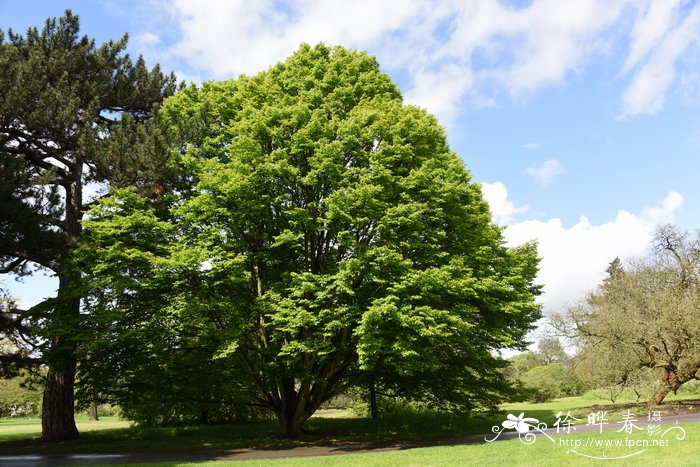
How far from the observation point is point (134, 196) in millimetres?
19562

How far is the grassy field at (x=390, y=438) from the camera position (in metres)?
12.8

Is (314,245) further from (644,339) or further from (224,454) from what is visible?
(644,339)

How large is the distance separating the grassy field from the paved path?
1.30m

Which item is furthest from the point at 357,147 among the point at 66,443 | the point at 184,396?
the point at 66,443

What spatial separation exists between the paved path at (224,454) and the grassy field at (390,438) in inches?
51.4

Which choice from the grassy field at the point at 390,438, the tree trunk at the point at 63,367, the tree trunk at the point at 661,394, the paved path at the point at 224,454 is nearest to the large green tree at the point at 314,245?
the tree trunk at the point at 63,367

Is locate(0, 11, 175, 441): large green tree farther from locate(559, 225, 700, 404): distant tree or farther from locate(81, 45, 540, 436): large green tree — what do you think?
locate(559, 225, 700, 404): distant tree

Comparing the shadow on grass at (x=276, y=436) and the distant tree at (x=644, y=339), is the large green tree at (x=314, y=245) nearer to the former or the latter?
the shadow on grass at (x=276, y=436)

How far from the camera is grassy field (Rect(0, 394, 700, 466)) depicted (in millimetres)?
12844

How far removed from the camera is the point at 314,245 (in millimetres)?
21953

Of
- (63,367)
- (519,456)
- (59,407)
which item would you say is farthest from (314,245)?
(59,407)

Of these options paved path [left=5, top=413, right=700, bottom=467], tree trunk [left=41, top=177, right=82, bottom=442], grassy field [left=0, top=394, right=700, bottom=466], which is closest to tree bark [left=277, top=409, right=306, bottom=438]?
grassy field [left=0, top=394, right=700, bottom=466]

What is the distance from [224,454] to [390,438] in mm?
7384

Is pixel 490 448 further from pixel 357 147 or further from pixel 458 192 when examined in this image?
pixel 357 147
